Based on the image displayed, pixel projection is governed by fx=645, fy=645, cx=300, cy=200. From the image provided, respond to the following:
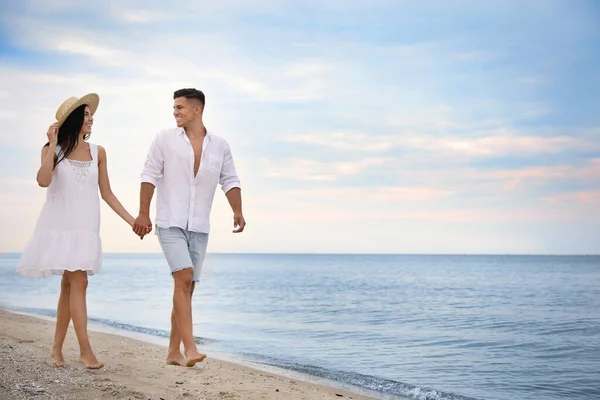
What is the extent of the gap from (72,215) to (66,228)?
120 millimetres

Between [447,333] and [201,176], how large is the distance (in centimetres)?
1330

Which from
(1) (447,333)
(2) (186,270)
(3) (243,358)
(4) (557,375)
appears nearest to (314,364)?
(3) (243,358)

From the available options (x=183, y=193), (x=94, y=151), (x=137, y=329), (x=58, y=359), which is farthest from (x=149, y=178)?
(x=137, y=329)

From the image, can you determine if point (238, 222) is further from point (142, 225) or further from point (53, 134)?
point (53, 134)

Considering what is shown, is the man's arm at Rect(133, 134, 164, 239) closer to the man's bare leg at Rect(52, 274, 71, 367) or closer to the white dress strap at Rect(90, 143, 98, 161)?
the white dress strap at Rect(90, 143, 98, 161)

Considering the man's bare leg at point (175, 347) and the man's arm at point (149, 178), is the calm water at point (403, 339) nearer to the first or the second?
the man's bare leg at point (175, 347)

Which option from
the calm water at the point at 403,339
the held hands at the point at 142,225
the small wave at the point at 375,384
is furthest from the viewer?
the calm water at the point at 403,339

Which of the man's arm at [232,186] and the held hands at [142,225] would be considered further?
the man's arm at [232,186]

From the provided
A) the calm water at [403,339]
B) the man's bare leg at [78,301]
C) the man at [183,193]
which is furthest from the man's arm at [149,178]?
the calm water at [403,339]

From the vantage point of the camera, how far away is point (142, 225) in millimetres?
5180

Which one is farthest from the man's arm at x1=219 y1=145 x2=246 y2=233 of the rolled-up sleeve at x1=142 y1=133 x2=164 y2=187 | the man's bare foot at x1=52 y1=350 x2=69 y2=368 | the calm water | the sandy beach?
the calm water

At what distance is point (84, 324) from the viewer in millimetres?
5543

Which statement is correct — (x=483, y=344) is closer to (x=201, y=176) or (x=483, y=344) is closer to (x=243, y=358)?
(x=243, y=358)

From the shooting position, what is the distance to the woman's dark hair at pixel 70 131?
5496 millimetres
